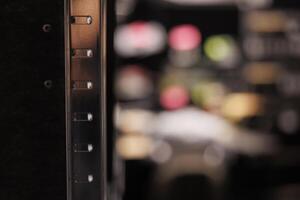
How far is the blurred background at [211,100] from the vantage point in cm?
255

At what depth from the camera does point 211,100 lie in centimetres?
274

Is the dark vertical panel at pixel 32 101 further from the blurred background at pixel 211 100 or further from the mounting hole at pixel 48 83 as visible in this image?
the blurred background at pixel 211 100

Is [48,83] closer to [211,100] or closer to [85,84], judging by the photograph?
[85,84]

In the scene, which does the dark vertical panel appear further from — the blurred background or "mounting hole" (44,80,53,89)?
the blurred background

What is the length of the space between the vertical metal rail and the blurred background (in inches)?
78.4

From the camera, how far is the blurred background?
255cm

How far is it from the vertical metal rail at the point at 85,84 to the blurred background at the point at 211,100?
1.99 meters

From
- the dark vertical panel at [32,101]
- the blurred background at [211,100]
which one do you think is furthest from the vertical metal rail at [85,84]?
the blurred background at [211,100]

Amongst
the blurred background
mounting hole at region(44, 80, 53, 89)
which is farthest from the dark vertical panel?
the blurred background

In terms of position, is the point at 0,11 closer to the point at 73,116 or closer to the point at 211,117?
the point at 73,116

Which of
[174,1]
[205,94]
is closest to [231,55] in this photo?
[205,94]

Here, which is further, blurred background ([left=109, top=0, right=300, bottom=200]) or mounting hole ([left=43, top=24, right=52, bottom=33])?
blurred background ([left=109, top=0, right=300, bottom=200])

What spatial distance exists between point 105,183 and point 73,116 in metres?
0.07

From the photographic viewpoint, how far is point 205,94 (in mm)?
2779
